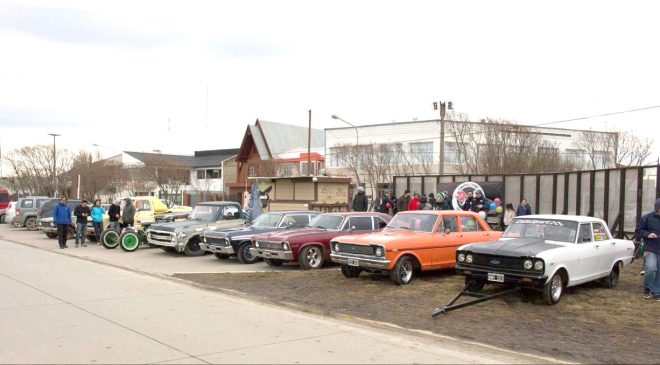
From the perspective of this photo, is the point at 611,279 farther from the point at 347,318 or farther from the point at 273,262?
the point at 273,262

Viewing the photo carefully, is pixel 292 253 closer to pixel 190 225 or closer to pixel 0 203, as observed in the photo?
pixel 190 225

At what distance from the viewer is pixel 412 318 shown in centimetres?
839

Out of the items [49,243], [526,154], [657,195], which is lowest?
[49,243]

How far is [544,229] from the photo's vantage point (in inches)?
407

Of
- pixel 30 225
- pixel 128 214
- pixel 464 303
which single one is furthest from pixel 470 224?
pixel 30 225

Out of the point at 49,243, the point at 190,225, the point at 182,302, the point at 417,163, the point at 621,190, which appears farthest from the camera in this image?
the point at 417,163

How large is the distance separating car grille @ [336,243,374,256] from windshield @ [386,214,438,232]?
4.48 ft

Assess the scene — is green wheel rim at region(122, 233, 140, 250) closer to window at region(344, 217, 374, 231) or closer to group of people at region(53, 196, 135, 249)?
group of people at region(53, 196, 135, 249)

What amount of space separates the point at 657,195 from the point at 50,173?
2299 inches

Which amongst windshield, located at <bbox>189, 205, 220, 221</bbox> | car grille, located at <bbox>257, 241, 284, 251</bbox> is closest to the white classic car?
car grille, located at <bbox>257, 241, 284, 251</bbox>

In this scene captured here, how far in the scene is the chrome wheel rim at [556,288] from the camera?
9.21m

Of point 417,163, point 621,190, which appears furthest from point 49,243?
point 417,163

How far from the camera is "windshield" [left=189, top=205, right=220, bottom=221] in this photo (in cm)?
1786

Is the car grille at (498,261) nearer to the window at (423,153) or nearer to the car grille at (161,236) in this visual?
the car grille at (161,236)
